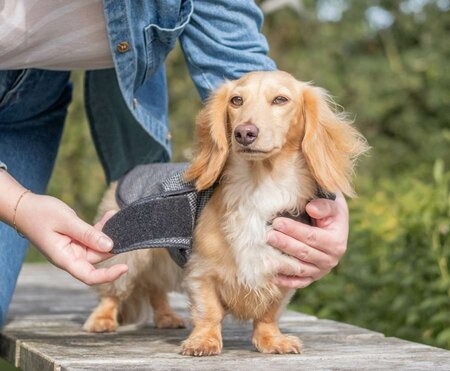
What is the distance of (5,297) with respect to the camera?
9.86 feet

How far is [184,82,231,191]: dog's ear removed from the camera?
2.47 metres

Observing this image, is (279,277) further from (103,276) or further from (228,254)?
(103,276)

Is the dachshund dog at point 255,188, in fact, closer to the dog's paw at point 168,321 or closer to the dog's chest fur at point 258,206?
the dog's chest fur at point 258,206

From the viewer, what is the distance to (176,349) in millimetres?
2533

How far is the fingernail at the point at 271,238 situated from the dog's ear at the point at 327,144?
186 millimetres

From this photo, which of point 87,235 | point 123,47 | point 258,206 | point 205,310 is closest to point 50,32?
point 123,47

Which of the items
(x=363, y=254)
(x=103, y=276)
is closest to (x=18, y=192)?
(x=103, y=276)

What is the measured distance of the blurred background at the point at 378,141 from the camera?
12.1 feet

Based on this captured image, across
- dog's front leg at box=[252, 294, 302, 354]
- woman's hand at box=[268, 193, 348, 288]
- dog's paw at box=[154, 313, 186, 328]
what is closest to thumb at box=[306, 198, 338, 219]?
woman's hand at box=[268, 193, 348, 288]

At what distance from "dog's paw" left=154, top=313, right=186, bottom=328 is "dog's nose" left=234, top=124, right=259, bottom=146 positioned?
1.06 metres

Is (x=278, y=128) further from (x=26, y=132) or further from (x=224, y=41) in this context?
(x=26, y=132)

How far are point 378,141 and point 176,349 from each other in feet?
20.3

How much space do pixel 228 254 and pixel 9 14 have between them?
964mm

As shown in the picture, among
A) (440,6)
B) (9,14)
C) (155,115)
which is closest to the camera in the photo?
(9,14)
